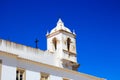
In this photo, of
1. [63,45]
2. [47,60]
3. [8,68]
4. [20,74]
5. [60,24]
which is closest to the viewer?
[8,68]

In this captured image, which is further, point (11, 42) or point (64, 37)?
point (64, 37)

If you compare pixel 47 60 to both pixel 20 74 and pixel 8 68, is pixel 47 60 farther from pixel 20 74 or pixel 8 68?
pixel 8 68

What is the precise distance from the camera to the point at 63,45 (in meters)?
41.9

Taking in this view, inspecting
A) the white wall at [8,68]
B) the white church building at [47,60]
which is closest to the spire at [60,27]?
the white church building at [47,60]

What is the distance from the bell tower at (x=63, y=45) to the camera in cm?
4088

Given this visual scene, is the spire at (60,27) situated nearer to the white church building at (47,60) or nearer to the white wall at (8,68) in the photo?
the white church building at (47,60)

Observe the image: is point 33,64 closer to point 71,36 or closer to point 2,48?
point 2,48

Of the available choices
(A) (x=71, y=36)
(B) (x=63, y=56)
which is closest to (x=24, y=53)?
(B) (x=63, y=56)

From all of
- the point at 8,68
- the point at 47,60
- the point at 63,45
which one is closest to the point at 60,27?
the point at 63,45

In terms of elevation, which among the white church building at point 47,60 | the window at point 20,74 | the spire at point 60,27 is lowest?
the window at point 20,74

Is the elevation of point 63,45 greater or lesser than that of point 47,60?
greater

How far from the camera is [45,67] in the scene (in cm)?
3647

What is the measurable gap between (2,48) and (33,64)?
12.2 ft

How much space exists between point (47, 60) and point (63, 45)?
3585mm
